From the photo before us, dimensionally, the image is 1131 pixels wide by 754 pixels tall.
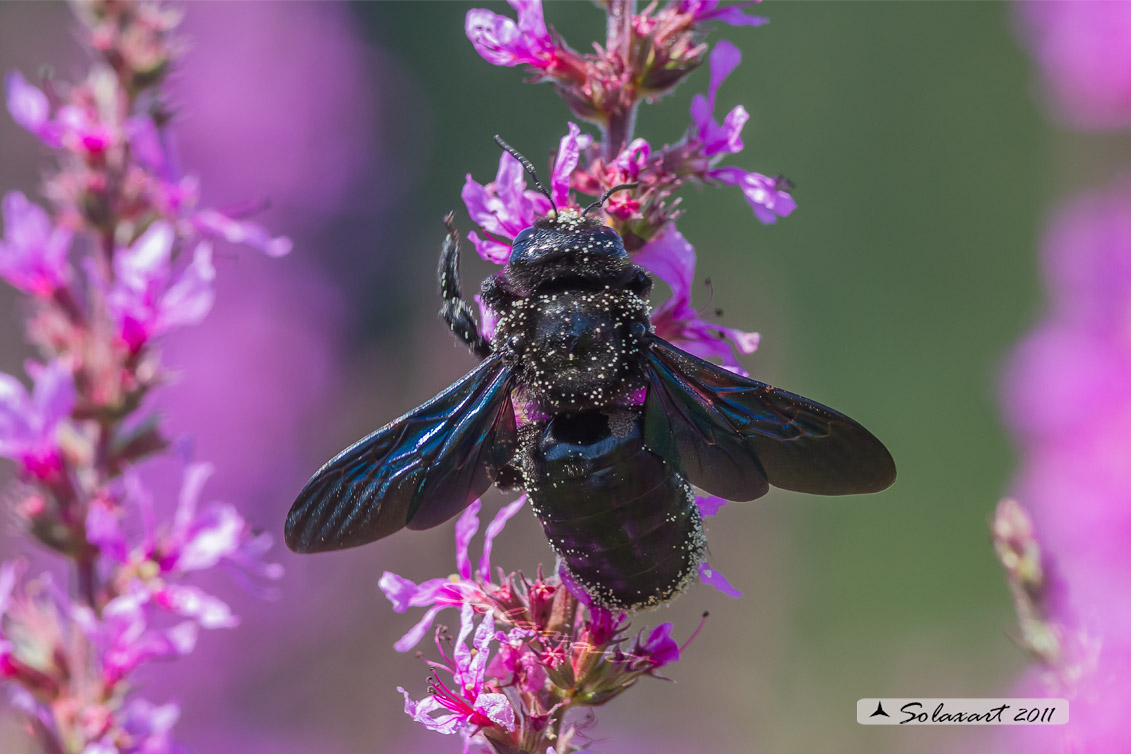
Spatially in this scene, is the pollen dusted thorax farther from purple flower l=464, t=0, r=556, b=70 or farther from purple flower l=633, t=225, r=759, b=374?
purple flower l=464, t=0, r=556, b=70

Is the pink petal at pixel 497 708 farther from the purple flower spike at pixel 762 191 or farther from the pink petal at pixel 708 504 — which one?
the purple flower spike at pixel 762 191

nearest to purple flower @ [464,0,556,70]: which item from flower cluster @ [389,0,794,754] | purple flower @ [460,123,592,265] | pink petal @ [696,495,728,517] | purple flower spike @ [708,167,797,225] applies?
flower cluster @ [389,0,794,754]

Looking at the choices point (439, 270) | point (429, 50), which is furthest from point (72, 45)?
point (439, 270)

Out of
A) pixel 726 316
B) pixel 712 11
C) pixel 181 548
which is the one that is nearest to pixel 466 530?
pixel 181 548

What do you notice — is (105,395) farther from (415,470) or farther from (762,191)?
(762,191)

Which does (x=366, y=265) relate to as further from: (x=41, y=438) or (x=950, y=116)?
(x=950, y=116)

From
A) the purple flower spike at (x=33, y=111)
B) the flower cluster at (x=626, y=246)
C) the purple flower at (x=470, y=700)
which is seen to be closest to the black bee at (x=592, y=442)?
the flower cluster at (x=626, y=246)
